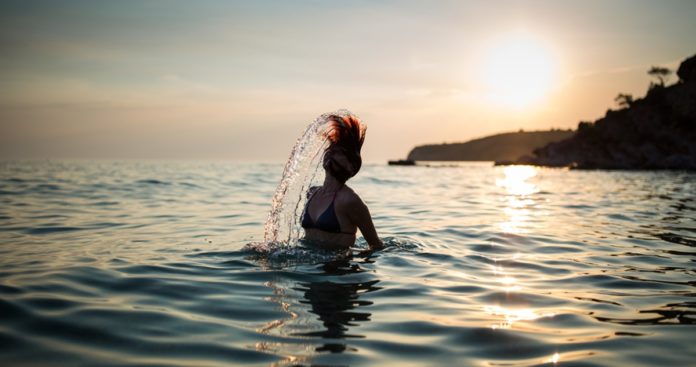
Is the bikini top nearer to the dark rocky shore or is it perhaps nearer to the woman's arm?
the woman's arm

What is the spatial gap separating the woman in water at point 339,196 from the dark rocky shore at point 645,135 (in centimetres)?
10763

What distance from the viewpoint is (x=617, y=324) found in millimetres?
4418

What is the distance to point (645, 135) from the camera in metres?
116

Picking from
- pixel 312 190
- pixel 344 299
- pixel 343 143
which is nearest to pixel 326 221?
pixel 312 190

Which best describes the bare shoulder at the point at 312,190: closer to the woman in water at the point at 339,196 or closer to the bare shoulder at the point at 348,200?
the woman in water at the point at 339,196

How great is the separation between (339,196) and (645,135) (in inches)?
5136

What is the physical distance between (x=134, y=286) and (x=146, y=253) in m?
2.05

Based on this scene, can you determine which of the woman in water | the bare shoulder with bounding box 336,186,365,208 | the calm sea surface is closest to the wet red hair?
the woman in water

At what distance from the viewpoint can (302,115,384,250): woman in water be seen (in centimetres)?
645

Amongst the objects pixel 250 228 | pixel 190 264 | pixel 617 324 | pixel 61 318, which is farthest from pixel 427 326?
pixel 250 228

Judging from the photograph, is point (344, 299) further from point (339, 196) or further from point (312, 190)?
point (312, 190)

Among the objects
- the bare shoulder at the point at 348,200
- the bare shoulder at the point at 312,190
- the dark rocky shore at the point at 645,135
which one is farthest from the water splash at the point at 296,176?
the dark rocky shore at the point at 645,135

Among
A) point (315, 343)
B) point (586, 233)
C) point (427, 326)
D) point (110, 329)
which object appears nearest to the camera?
point (315, 343)

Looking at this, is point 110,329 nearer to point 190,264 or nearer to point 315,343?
point 315,343
